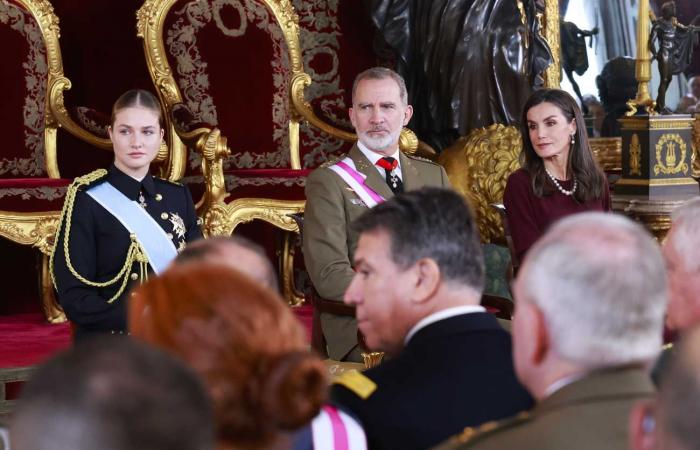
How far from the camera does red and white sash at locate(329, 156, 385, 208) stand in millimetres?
3266

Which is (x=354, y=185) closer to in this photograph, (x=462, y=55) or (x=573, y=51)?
(x=462, y=55)

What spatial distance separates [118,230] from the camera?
2896mm

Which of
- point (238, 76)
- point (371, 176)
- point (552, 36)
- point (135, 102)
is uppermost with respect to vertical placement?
point (552, 36)

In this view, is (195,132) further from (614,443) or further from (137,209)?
(614,443)

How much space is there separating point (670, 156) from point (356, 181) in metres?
3.22

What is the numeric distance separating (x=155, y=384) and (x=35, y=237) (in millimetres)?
3551

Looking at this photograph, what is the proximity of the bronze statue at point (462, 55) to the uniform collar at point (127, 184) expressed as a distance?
2879mm

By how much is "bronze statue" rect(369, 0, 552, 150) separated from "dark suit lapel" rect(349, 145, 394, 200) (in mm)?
2374

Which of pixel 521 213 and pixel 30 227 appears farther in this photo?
pixel 30 227

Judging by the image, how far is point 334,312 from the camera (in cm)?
→ 310

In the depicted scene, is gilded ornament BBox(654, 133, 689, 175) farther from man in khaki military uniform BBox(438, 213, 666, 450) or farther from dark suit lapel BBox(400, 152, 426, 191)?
man in khaki military uniform BBox(438, 213, 666, 450)

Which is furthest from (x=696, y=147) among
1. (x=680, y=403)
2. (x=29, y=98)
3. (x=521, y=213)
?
(x=680, y=403)

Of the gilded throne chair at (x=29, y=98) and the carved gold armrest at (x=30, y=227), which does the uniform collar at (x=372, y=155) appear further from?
the gilded throne chair at (x=29, y=98)

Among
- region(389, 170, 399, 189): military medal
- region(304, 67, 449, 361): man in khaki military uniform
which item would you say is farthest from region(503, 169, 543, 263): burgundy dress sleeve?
region(389, 170, 399, 189): military medal
